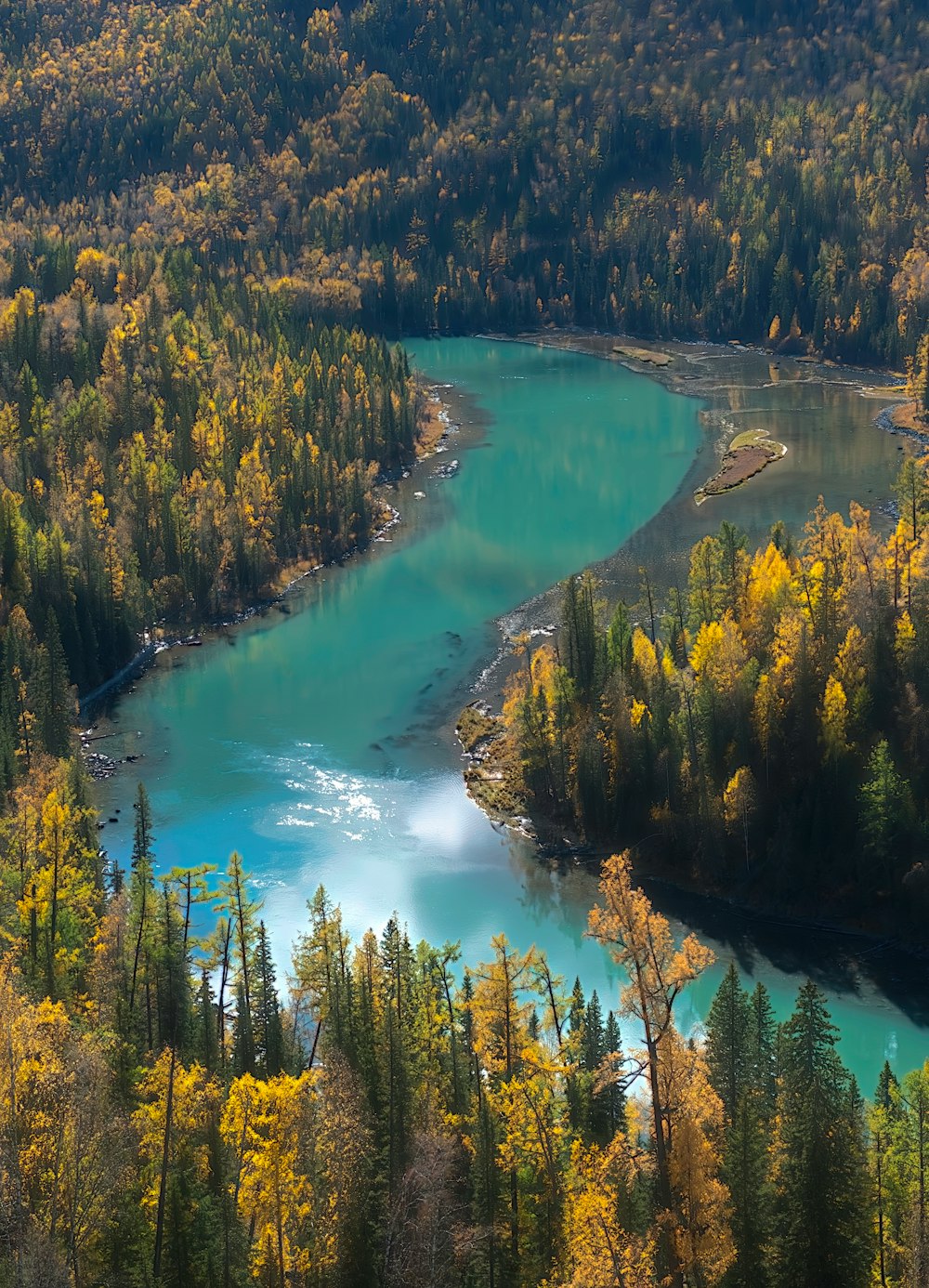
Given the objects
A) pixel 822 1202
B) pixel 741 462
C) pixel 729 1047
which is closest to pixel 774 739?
pixel 729 1047

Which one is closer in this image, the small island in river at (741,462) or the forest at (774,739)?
the forest at (774,739)

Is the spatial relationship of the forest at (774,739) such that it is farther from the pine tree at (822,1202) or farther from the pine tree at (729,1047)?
the pine tree at (822,1202)

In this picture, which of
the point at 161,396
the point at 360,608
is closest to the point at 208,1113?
the point at 360,608

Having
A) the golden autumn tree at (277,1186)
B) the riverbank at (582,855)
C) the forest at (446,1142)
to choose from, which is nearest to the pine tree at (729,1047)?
the forest at (446,1142)

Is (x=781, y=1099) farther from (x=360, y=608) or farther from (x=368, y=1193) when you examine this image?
(x=360, y=608)

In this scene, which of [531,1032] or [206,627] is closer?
[531,1032]

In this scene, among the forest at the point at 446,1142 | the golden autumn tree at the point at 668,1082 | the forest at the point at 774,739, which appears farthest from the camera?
the forest at the point at 774,739

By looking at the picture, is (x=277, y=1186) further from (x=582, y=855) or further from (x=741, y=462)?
(x=741, y=462)
